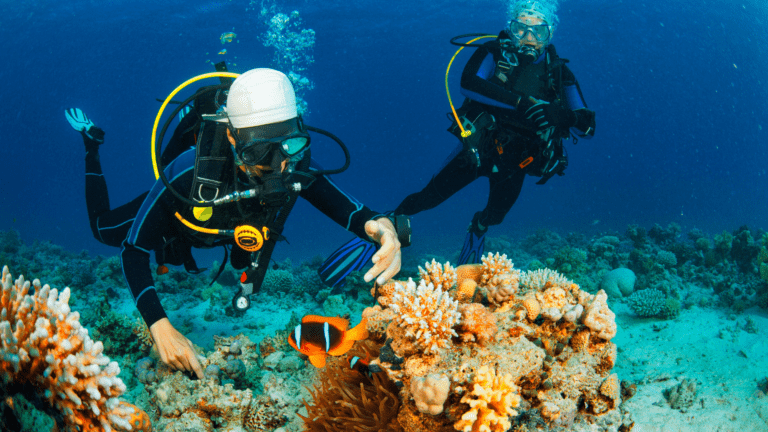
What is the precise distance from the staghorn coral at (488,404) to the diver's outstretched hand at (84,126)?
637cm

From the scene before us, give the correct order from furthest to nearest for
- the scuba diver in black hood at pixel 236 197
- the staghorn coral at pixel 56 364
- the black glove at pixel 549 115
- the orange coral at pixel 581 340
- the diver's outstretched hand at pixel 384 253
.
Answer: the black glove at pixel 549 115 < the scuba diver in black hood at pixel 236 197 < the diver's outstretched hand at pixel 384 253 < the orange coral at pixel 581 340 < the staghorn coral at pixel 56 364

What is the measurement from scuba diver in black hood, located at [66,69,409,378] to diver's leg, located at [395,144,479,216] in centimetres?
347

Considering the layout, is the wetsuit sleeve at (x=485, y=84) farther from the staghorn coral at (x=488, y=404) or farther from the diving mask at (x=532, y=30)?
the staghorn coral at (x=488, y=404)

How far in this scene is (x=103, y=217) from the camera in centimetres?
494

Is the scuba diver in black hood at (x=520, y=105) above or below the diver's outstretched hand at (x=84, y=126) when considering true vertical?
above

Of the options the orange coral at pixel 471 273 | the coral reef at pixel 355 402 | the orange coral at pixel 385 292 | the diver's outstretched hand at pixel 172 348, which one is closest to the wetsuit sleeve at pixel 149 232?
the diver's outstretched hand at pixel 172 348

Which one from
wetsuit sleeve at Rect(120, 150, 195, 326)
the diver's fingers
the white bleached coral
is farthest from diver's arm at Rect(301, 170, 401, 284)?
the white bleached coral

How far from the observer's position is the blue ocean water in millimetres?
31453

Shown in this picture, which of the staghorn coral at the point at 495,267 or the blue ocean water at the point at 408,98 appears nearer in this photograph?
the staghorn coral at the point at 495,267

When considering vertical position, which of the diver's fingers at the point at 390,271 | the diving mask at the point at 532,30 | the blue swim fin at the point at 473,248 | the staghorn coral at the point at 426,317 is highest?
the diving mask at the point at 532,30

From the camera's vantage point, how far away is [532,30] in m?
5.98

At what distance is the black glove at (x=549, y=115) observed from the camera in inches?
223

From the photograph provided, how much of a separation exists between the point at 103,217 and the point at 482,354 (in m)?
5.21

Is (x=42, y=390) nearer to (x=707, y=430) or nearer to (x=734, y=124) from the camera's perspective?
(x=707, y=430)
